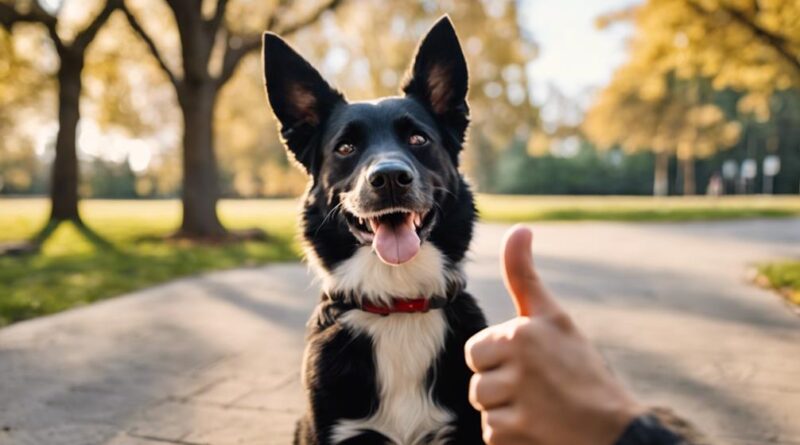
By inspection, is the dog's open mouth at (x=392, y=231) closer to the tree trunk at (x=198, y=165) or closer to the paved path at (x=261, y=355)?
the paved path at (x=261, y=355)

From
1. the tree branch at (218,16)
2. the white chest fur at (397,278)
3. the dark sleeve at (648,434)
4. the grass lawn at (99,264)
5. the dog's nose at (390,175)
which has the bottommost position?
the grass lawn at (99,264)

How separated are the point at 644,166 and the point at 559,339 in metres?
60.7

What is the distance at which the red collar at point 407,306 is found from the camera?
2840mm

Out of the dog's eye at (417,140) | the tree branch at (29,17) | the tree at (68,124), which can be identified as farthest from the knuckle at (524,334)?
the tree at (68,124)

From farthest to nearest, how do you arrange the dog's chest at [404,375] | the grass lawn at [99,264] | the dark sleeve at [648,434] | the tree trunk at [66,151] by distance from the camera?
the tree trunk at [66,151]
the grass lawn at [99,264]
the dog's chest at [404,375]
the dark sleeve at [648,434]

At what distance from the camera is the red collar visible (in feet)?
9.32

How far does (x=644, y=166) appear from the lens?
189 feet

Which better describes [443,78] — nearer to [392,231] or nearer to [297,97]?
[297,97]

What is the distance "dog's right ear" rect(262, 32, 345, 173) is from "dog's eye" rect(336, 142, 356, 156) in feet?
0.87

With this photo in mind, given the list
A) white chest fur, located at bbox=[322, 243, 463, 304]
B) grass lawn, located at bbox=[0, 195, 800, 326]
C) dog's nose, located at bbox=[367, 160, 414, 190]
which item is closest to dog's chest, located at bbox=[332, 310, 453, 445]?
white chest fur, located at bbox=[322, 243, 463, 304]

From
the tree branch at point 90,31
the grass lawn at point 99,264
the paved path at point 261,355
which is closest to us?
the paved path at point 261,355

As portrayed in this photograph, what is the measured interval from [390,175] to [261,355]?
9.45 feet

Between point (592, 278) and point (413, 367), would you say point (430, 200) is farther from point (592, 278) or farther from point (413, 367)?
point (592, 278)

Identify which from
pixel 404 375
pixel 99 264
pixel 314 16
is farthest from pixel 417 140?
pixel 314 16
